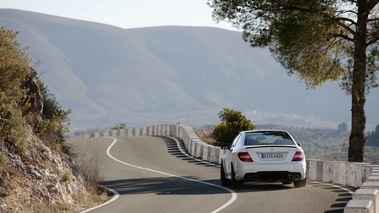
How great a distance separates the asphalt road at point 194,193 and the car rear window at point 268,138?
122 centimetres

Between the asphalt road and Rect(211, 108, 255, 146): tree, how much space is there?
38.7ft

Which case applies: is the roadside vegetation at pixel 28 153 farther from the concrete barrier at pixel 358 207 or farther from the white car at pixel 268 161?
the concrete barrier at pixel 358 207

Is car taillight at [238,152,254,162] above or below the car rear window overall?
below

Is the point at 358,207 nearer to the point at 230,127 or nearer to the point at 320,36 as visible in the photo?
the point at 320,36

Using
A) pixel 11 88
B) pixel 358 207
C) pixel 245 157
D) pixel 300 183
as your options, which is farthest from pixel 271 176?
pixel 358 207

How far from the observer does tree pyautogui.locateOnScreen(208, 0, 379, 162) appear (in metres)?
34.3

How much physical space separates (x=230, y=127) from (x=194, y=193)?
28215mm

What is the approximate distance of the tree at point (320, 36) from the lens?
34.3 metres

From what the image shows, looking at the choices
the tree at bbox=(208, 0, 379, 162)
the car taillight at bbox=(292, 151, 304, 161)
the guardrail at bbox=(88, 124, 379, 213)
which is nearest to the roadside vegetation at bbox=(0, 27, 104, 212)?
the car taillight at bbox=(292, 151, 304, 161)

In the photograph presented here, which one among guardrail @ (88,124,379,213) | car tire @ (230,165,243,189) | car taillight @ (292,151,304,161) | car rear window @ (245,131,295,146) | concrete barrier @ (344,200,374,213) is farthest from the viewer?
car tire @ (230,165,243,189)

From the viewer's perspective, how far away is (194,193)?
2286 centimetres

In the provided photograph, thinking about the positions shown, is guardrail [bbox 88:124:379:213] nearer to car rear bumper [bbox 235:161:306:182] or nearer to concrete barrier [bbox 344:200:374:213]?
concrete barrier [bbox 344:200:374:213]

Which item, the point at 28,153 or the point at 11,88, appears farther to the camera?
the point at 28,153

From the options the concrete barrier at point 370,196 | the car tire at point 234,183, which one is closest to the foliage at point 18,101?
the car tire at point 234,183
